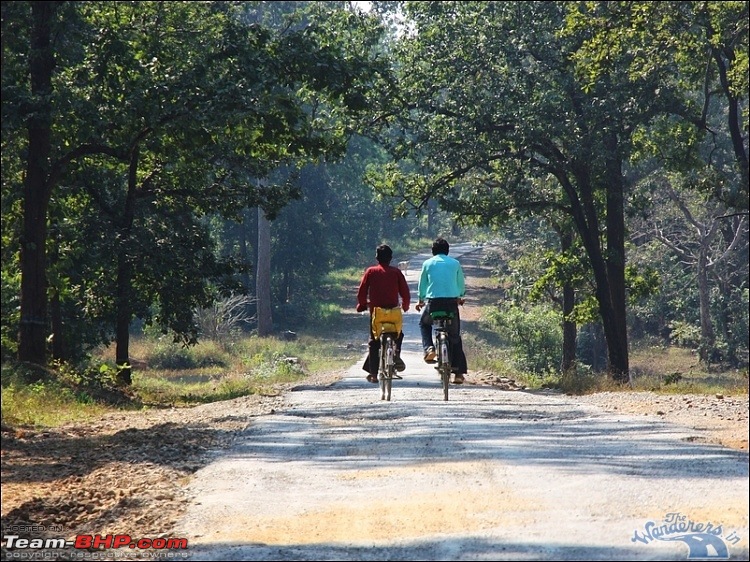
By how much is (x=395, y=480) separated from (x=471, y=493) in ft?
3.23

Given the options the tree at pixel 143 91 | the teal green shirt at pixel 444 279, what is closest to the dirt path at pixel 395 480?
the teal green shirt at pixel 444 279

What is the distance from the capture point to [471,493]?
9.21 m

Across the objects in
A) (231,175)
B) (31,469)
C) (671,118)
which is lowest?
(31,469)

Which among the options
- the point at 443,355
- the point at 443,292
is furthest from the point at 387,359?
the point at 443,292

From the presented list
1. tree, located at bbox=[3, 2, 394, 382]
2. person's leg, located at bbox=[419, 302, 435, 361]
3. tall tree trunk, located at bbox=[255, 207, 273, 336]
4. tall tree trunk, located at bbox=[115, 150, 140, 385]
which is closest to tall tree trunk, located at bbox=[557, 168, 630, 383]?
tree, located at bbox=[3, 2, 394, 382]

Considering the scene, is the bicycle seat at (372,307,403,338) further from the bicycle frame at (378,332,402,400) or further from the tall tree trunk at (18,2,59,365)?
the tall tree trunk at (18,2,59,365)

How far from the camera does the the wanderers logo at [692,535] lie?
6.88 meters

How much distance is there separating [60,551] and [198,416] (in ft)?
29.6

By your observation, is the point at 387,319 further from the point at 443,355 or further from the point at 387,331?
the point at 443,355

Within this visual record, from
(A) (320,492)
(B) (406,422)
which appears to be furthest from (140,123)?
(A) (320,492)

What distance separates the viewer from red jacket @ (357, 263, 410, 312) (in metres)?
16.5

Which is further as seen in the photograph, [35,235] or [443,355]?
[35,235]

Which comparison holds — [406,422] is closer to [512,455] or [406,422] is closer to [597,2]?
[512,455]

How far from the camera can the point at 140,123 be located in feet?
67.6
